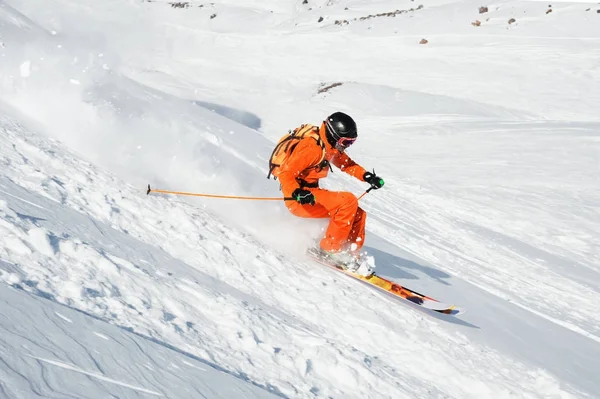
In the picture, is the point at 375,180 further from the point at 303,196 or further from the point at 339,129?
the point at 303,196

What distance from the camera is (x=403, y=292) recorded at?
657cm

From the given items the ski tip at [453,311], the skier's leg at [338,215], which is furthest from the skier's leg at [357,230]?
the ski tip at [453,311]

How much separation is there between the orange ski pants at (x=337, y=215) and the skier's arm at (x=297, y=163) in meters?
0.42

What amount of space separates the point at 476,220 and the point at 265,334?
30.8 ft

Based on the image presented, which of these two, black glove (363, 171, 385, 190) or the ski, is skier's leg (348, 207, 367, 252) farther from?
black glove (363, 171, 385, 190)

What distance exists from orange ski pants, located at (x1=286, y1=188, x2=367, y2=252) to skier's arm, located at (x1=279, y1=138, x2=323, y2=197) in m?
0.42

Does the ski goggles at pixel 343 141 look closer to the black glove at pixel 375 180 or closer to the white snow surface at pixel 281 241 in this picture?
the black glove at pixel 375 180

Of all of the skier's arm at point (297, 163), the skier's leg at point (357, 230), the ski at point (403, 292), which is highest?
the skier's arm at point (297, 163)

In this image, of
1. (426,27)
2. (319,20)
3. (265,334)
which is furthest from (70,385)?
(319,20)

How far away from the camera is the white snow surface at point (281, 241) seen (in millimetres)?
3322

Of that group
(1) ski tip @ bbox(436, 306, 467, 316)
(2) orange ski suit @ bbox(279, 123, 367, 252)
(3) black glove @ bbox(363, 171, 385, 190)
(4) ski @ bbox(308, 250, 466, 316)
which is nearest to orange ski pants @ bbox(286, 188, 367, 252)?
(2) orange ski suit @ bbox(279, 123, 367, 252)

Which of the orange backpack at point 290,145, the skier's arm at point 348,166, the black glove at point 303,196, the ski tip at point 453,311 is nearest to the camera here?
the ski tip at point 453,311

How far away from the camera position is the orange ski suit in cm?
686

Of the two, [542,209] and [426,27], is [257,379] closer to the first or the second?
[542,209]
